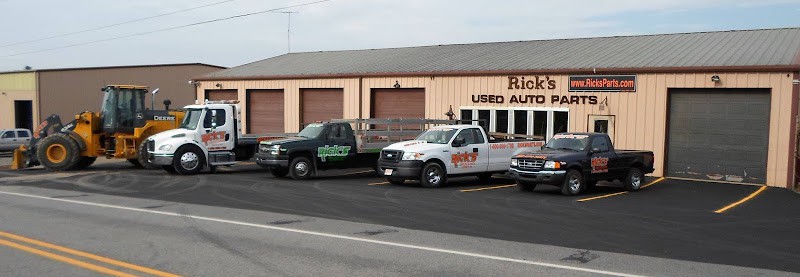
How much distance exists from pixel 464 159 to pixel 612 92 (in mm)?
7041

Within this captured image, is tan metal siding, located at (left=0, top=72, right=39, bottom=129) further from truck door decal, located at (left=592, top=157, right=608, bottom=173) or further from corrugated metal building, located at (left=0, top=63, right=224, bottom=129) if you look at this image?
truck door decal, located at (left=592, top=157, right=608, bottom=173)

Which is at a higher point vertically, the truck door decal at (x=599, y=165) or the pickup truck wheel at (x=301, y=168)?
the truck door decal at (x=599, y=165)

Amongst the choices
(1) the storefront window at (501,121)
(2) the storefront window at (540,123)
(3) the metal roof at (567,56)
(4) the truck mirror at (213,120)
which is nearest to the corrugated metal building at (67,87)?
(3) the metal roof at (567,56)

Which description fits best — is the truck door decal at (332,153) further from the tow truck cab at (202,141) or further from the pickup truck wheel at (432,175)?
the tow truck cab at (202,141)

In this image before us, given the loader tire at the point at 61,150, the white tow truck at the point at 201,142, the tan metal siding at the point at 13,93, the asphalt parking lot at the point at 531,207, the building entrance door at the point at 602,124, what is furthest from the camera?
the tan metal siding at the point at 13,93

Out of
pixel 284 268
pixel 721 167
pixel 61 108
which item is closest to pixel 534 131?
pixel 721 167

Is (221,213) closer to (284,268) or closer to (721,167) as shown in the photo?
(284,268)

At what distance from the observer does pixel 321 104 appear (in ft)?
109

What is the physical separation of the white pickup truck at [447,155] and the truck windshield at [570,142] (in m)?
2.01

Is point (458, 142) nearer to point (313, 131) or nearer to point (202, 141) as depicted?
point (313, 131)

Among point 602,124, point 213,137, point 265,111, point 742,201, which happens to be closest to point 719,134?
point 602,124

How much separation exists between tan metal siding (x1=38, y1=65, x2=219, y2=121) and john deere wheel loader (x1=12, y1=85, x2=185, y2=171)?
23147mm

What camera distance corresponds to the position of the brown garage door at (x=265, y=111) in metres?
35.0

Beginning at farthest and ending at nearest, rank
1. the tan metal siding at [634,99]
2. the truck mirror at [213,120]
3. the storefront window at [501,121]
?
the storefront window at [501,121] → the truck mirror at [213,120] → the tan metal siding at [634,99]
